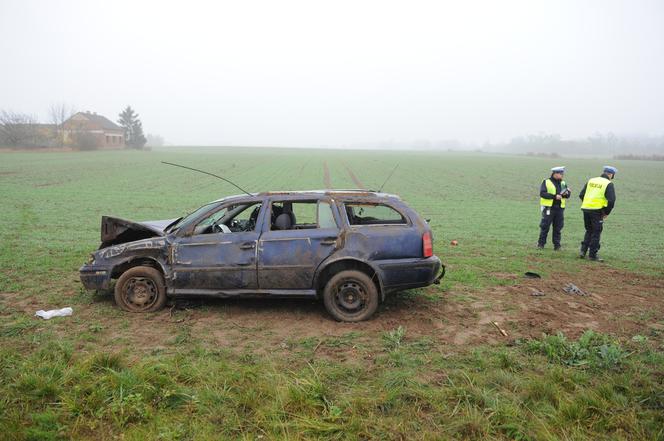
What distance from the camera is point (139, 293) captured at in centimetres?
588

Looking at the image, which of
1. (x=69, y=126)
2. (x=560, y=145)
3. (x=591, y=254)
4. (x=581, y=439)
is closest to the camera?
(x=581, y=439)

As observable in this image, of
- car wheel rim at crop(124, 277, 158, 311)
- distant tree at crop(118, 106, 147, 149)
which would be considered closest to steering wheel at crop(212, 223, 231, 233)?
car wheel rim at crop(124, 277, 158, 311)

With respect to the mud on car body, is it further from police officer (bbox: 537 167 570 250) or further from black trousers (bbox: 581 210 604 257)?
police officer (bbox: 537 167 570 250)

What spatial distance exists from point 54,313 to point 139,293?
98cm

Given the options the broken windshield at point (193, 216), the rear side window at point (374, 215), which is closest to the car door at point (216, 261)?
the broken windshield at point (193, 216)

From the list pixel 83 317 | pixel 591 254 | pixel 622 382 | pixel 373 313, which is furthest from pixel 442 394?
pixel 591 254

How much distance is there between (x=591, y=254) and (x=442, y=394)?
22.9 ft

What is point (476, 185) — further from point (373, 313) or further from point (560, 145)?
point (560, 145)

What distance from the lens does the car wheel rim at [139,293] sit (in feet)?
19.2

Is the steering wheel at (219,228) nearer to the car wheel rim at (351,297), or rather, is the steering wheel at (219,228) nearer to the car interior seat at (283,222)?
the car interior seat at (283,222)

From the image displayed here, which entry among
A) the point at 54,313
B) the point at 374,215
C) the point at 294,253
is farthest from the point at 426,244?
the point at 54,313

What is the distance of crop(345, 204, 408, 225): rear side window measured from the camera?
5.85m

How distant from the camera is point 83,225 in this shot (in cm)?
1296

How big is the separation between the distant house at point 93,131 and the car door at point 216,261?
72.6 m
